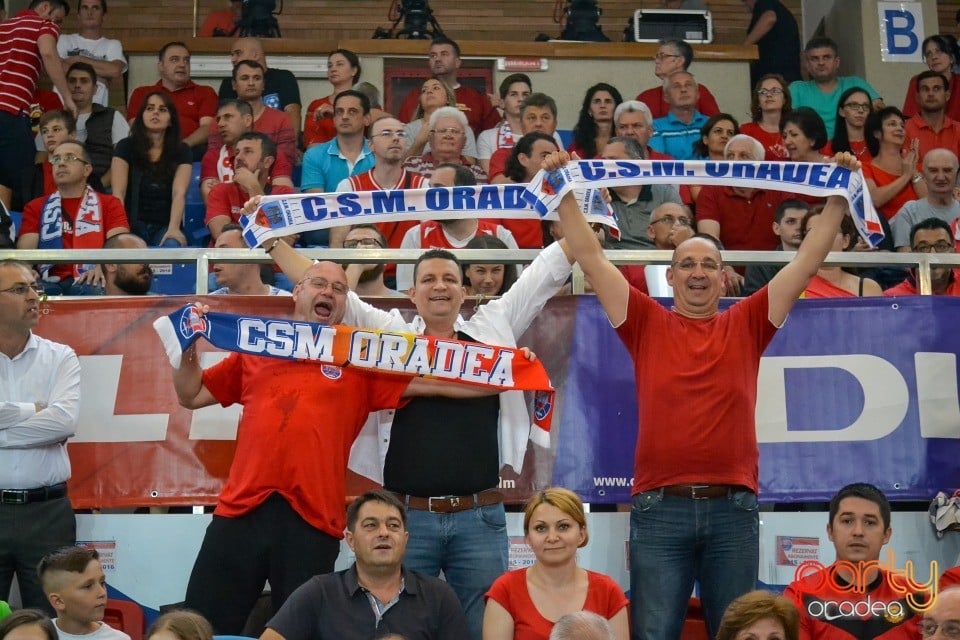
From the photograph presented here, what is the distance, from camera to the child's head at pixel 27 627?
5090mm

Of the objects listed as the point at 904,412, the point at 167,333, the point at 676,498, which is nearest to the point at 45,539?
the point at 167,333

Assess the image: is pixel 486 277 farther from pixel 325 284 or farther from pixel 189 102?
pixel 189 102

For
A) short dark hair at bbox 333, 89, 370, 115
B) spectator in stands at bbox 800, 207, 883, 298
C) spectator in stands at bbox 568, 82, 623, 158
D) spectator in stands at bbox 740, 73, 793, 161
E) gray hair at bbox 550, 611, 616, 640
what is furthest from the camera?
spectator in stands at bbox 740, 73, 793, 161

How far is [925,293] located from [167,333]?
12.7ft

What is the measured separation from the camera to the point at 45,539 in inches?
253

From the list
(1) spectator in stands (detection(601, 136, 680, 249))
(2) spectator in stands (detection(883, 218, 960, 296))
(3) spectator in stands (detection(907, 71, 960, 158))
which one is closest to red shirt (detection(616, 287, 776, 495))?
(2) spectator in stands (detection(883, 218, 960, 296))

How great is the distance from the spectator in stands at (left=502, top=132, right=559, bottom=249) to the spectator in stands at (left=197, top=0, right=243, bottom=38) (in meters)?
5.16

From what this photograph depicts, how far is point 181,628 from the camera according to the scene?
197 inches

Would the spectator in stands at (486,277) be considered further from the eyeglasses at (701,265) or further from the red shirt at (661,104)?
the red shirt at (661,104)

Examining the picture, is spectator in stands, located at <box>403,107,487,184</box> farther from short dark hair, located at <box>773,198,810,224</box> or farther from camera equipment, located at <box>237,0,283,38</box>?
camera equipment, located at <box>237,0,283,38</box>

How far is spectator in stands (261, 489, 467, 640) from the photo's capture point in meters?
5.50

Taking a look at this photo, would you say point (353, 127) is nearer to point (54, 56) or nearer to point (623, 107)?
point (623, 107)

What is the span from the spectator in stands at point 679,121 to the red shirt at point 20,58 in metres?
4.78

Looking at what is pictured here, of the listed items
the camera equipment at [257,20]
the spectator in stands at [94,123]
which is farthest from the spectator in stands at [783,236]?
the camera equipment at [257,20]
